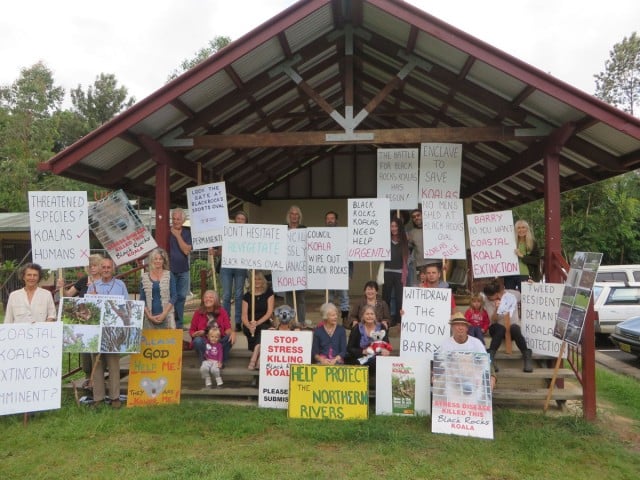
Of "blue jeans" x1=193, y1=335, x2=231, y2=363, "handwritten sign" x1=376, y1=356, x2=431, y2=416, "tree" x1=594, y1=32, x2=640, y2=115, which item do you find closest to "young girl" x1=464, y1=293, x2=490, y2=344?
"handwritten sign" x1=376, y1=356, x2=431, y2=416

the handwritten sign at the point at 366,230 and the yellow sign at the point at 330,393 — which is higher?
the handwritten sign at the point at 366,230

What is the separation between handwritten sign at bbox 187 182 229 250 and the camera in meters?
6.39

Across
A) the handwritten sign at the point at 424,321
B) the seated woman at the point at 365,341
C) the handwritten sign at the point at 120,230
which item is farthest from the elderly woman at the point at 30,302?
the handwritten sign at the point at 424,321

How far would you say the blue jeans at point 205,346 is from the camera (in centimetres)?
545

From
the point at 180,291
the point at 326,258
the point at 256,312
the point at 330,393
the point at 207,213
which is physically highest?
the point at 207,213

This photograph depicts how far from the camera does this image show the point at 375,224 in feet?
19.8

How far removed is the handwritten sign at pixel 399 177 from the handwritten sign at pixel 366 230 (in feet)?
2.20

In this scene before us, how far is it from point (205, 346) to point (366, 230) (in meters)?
2.47

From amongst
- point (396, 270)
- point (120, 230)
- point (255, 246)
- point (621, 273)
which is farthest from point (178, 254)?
point (621, 273)

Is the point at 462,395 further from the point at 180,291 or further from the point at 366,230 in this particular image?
the point at 180,291

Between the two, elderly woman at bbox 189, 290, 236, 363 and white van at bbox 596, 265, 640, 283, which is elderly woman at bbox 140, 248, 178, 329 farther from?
white van at bbox 596, 265, 640, 283

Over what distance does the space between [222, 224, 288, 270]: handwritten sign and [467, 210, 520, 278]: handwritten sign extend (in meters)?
2.40

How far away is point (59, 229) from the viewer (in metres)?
5.30

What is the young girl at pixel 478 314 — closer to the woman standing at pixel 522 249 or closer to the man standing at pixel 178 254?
the woman standing at pixel 522 249
